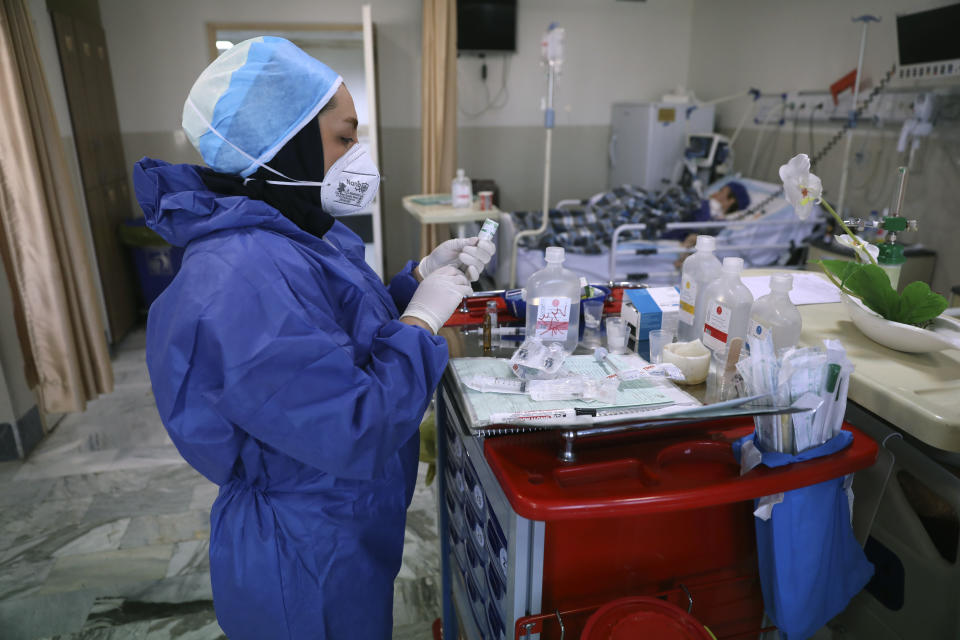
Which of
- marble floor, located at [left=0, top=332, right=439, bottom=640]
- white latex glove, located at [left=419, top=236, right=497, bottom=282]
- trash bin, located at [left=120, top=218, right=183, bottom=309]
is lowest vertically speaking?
marble floor, located at [left=0, top=332, right=439, bottom=640]

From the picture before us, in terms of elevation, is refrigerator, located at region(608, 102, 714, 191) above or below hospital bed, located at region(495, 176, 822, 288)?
above

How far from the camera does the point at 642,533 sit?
1111mm

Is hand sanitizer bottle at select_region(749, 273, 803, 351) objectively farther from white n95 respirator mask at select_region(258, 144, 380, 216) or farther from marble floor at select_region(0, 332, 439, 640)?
marble floor at select_region(0, 332, 439, 640)

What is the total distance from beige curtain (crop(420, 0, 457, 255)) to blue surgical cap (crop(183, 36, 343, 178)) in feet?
10.2

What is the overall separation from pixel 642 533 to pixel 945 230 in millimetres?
2951

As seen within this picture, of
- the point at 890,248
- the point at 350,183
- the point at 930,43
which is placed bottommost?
the point at 890,248

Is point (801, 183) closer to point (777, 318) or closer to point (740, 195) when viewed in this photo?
point (777, 318)

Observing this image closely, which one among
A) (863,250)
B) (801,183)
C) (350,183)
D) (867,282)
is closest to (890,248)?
(863,250)

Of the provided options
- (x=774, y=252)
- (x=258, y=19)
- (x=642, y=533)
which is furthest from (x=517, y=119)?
(x=642, y=533)

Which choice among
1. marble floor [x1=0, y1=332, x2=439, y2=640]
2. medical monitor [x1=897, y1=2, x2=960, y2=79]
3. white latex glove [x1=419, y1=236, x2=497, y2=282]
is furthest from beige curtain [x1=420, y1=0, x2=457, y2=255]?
white latex glove [x1=419, y1=236, x2=497, y2=282]

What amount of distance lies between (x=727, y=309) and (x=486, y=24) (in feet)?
14.1

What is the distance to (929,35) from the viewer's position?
9.45 ft

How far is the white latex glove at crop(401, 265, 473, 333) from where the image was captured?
1.19 m

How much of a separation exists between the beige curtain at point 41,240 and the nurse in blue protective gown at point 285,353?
199 cm
